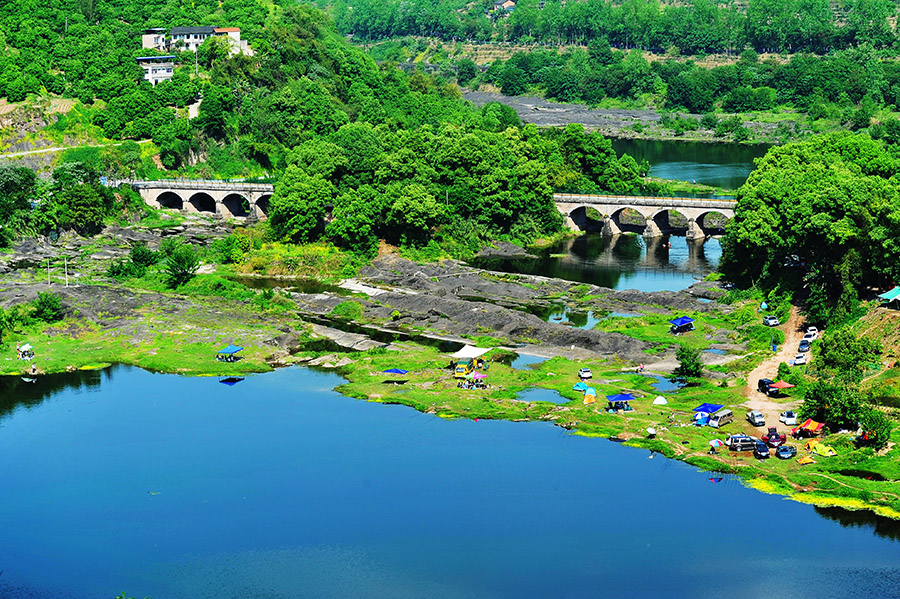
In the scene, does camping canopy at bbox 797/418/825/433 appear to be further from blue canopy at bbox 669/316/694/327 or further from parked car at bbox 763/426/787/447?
blue canopy at bbox 669/316/694/327

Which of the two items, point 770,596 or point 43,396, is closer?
point 770,596

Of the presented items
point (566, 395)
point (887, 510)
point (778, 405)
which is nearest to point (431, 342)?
point (566, 395)

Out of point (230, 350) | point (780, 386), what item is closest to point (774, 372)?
point (780, 386)

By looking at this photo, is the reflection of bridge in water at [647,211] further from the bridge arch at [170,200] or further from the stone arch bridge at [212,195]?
the bridge arch at [170,200]

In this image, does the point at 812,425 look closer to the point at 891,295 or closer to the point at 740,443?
the point at 740,443

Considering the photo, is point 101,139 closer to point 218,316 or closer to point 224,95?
point 224,95

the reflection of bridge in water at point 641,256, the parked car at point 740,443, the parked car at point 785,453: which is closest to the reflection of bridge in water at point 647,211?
the reflection of bridge in water at point 641,256

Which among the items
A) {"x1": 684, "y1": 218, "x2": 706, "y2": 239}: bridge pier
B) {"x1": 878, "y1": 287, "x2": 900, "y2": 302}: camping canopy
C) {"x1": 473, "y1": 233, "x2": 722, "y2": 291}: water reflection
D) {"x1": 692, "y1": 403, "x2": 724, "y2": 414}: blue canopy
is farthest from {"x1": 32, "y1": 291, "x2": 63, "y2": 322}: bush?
{"x1": 684, "y1": 218, "x2": 706, "y2": 239}: bridge pier
